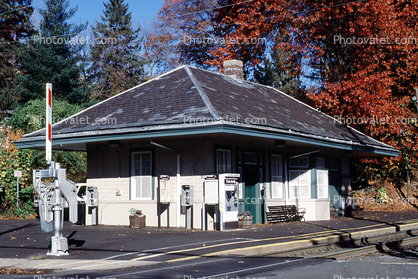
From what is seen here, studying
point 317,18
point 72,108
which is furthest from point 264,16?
point 72,108

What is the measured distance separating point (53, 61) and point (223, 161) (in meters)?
24.1

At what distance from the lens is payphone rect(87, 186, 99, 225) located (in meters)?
19.2

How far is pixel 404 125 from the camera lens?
26.3 meters

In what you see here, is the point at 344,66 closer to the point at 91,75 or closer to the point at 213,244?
the point at 213,244

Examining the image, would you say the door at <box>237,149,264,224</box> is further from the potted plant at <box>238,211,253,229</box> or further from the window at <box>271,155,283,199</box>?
the potted plant at <box>238,211,253,229</box>

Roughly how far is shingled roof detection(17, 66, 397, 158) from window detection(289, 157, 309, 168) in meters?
1.46

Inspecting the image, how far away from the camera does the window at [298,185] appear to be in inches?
837

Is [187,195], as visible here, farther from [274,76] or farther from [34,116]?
[274,76]

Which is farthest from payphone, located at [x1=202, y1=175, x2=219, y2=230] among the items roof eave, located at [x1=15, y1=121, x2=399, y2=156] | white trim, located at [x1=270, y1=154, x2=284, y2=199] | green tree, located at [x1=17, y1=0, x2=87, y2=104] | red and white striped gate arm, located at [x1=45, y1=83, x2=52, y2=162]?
green tree, located at [x1=17, y1=0, x2=87, y2=104]

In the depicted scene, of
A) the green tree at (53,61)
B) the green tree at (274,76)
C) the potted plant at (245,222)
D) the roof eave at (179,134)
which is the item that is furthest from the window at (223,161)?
the green tree at (274,76)

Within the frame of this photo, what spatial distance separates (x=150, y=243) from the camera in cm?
1325

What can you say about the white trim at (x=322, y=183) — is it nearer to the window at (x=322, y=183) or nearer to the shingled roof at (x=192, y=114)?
the window at (x=322, y=183)

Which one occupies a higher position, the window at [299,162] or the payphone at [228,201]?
the window at [299,162]

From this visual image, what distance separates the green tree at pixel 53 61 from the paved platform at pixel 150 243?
2109 cm
